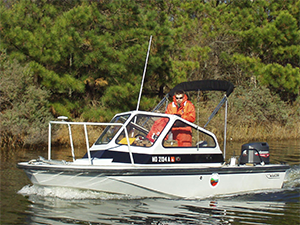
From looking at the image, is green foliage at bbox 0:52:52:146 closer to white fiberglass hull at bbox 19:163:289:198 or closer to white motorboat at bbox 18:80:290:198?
white motorboat at bbox 18:80:290:198

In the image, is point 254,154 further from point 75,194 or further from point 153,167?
point 75,194

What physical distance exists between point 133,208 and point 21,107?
31.9 feet

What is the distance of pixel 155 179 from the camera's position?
762 cm

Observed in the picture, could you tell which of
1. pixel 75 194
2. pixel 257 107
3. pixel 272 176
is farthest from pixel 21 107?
pixel 257 107

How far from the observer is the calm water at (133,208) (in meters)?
6.54

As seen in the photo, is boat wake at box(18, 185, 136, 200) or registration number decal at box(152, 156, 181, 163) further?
registration number decal at box(152, 156, 181, 163)

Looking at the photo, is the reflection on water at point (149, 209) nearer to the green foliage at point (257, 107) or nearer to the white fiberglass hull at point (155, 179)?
the white fiberglass hull at point (155, 179)

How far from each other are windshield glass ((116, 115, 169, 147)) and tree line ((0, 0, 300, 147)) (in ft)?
25.6

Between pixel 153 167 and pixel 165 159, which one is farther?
pixel 165 159

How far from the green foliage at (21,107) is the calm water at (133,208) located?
6106 mm

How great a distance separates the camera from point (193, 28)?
883 inches

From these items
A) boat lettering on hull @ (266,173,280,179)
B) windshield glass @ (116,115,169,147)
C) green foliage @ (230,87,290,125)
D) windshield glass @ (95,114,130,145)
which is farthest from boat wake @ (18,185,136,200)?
green foliage @ (230,87,290,125)

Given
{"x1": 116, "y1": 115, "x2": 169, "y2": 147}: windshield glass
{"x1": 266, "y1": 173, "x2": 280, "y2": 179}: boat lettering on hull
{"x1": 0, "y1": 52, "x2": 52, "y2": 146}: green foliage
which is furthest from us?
{"x1": 0, "y1": 52, "x2": 52, "y2": 146}: green foliage

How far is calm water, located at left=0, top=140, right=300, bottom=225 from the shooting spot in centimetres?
654
